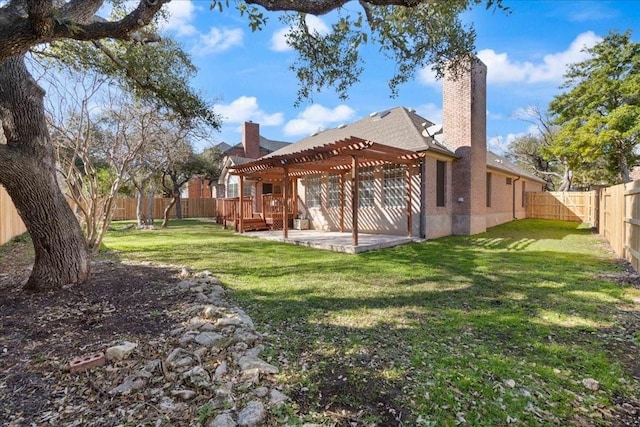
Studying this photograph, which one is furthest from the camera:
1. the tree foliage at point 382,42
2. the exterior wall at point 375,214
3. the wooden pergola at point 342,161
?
the exterior wall at point 375,214

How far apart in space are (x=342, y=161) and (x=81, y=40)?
9.26 metres

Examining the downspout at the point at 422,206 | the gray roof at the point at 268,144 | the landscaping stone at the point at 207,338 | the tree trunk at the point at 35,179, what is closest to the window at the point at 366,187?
the downspout at the point at 422,206

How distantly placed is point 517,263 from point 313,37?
678cm

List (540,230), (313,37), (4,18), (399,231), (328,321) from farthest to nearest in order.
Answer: (540,230) < (399,231) < (313,37) < (328,321) < (4,18)

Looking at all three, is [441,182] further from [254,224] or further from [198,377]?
[198,377]

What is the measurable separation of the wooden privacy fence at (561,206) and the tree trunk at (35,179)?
846 inches

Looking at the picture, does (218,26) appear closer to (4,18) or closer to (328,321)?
(4,18)

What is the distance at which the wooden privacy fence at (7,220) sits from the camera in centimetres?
966

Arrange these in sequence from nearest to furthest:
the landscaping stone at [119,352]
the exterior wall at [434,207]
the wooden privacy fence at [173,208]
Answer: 1. the landscaping stone at [119,352]
2. the exterior wall at [434,207]
3. the wooden privacy fence at [173,208]

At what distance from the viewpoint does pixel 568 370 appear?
289 centimetres

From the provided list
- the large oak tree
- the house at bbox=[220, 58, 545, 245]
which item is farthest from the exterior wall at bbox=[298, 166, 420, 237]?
the large oak tree

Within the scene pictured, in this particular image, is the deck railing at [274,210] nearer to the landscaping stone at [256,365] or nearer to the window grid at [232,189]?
the window grid at [232,189]

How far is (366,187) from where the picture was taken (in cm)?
1345

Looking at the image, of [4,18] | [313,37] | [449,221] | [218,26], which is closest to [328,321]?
[4,18]
